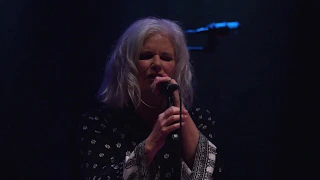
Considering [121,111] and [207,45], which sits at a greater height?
[207,45]

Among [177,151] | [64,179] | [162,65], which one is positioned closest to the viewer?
[177,151]

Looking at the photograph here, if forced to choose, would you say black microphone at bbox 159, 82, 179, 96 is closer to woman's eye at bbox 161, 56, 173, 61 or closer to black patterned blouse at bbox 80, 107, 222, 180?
black patterned blouse at bbox 80, 107, 222, 180

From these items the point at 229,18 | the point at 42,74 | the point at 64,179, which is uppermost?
the point at 229,18

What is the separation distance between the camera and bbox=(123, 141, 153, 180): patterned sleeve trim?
124 centimetres

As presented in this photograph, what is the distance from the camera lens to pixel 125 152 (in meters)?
1.42

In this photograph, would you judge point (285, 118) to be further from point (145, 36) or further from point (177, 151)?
point (177, 151)

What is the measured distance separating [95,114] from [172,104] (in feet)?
1.42

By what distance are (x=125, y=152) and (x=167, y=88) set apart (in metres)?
0.36

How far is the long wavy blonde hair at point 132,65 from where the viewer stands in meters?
1.50

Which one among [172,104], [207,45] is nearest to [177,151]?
[172,104]

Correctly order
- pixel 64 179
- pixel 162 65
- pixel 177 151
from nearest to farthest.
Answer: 1. pixel 177 151
2. pixel 162 65
3. pixel 64 179

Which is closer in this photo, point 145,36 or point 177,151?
point 177,151

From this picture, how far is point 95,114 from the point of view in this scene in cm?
152

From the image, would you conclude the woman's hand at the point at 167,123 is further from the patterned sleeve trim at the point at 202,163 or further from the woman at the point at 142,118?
the patterned sleeve trim at the point at 202,163
